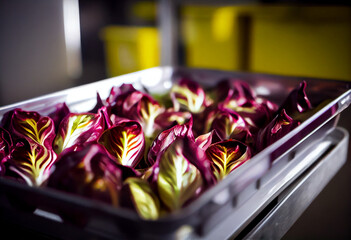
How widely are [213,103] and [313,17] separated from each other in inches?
37.7

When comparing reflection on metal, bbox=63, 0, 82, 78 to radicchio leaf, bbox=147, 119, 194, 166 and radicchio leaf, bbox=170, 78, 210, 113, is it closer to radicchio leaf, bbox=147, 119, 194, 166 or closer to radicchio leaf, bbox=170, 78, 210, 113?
radicchio leaf, bbox=170, 78, 210, 113

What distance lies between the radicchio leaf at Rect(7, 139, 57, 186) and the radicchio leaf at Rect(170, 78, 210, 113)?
22 centimetres

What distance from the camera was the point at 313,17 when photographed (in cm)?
134

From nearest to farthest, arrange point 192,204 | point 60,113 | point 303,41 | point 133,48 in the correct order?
point 192,204 < point 60,113 < point 303,41 < point 133,48

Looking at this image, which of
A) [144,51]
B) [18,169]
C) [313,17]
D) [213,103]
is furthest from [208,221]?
[144,51]

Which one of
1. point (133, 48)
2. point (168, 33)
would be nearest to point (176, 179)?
point (168, 33)

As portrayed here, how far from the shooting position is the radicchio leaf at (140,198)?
265mm

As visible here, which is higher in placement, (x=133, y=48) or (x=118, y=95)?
(x=118, y=95)

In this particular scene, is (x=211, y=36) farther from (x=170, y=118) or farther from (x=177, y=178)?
(x=177, y=178)

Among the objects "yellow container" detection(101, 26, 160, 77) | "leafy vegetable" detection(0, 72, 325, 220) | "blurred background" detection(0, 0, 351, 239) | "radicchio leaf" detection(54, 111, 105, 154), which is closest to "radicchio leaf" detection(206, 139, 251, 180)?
"leafy vegetable" detection(0, 72, 325, 220)

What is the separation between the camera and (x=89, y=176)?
267 mm

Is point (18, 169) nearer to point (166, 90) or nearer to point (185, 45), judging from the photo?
point (166, 90)

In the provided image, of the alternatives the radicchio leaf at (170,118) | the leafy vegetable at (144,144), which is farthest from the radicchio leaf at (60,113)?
the radicchio leaf at (170,118)

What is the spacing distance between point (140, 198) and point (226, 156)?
10 centimetres
